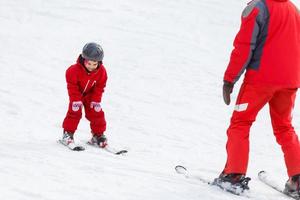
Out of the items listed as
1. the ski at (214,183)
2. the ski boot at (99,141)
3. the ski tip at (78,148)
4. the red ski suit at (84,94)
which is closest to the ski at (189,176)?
the ski at (214,183)

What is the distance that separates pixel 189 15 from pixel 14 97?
27.3ft

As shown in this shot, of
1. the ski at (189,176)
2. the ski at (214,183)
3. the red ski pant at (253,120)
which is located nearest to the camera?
the ski at (214,183)

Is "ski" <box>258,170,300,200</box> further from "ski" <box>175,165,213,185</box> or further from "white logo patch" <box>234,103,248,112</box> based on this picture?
"white logo patch" <box>234,103,248,112</box>

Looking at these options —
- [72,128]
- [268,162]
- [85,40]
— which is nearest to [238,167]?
[72,128]

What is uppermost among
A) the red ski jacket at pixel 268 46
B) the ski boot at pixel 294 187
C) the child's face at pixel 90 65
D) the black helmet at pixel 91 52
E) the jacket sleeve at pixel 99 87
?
the red ski jacket at pixel 268 46

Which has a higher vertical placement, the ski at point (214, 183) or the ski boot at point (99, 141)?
the ski at point (214, 183)

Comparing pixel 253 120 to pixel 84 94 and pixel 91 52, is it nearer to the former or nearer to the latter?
pixel 91 52

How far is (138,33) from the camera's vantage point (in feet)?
49.2

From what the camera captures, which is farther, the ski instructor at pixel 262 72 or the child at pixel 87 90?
the child at pixel 87 90

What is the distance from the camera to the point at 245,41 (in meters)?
4.80

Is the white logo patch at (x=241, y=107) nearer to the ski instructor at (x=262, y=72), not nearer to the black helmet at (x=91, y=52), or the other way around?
the ski instructor at (x=262, y=72)

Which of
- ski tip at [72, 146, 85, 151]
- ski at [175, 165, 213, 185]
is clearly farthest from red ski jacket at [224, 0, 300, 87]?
ski tip at [72, 146, 85, 151]

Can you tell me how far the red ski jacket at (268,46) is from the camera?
4789 millimetres

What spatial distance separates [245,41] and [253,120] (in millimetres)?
770
